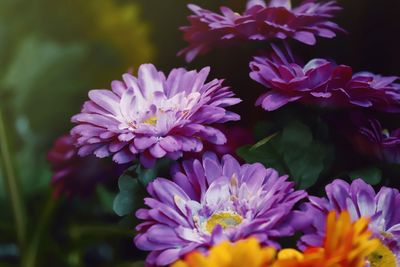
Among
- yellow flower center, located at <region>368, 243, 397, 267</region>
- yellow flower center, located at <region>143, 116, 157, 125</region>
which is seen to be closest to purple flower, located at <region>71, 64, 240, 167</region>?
yellow flower center, located at <region>143, 116, 157, 125</region>

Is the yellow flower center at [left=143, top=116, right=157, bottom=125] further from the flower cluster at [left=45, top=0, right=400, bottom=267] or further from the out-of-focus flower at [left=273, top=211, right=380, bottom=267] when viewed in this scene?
the out-of-focus flower at [left=273, top=211, right=380, bottom=267]

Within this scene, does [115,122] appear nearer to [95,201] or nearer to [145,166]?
[145,166]

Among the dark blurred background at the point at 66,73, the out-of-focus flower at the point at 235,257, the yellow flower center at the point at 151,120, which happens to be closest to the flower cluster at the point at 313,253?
the out-of-focus flower at the point at 235,257

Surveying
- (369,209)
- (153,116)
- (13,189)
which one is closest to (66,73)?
(13,189)

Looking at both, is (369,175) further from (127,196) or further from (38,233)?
(38,233)

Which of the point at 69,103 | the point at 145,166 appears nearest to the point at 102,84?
the point at 69,103

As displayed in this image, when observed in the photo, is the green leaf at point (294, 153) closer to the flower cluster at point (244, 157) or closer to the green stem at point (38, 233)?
the flower cluster at point (244, 157)
